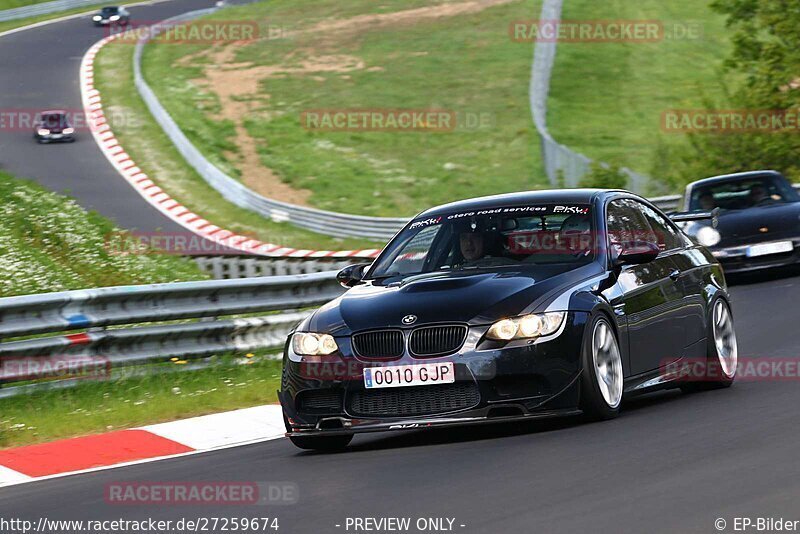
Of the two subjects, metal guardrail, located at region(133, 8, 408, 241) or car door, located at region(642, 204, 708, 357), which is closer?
car door, located at region(642, 204, 708, 357)

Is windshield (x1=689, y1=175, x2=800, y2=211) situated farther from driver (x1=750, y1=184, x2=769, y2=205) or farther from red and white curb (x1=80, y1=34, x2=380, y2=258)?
red and white curb (x1=80, y1=34, x2=380, y2=258)

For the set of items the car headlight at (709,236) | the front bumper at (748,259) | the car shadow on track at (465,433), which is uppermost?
the car shadow on track at (465,433)

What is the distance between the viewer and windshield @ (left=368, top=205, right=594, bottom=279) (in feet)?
28.1

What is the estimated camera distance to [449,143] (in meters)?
43.6

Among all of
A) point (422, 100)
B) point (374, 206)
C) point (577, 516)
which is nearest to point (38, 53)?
point (422, 100)

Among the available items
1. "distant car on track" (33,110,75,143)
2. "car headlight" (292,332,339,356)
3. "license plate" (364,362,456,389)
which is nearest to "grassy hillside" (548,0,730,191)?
"distant car on track" (33,110,75,143)

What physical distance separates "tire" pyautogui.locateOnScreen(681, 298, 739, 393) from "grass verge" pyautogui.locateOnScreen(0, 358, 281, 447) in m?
3.23

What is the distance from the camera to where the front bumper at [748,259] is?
1809cm

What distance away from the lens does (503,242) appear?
341 inches

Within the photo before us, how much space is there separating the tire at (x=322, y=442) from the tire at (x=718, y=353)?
2.57m

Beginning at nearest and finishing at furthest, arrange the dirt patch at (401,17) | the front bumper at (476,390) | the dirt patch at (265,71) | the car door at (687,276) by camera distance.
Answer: the front bumper at (476,390)
the car door at (687,276)
the dirt patch at (265,71)
the dirt patch at (401,17)

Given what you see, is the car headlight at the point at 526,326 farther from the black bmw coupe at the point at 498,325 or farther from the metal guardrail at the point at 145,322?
the metal guardrail at the point at 145,322

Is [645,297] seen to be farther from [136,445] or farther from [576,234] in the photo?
[136,445]

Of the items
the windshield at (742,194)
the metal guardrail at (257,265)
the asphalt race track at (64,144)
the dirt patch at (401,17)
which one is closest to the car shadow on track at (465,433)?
the windshield at (742,194)
